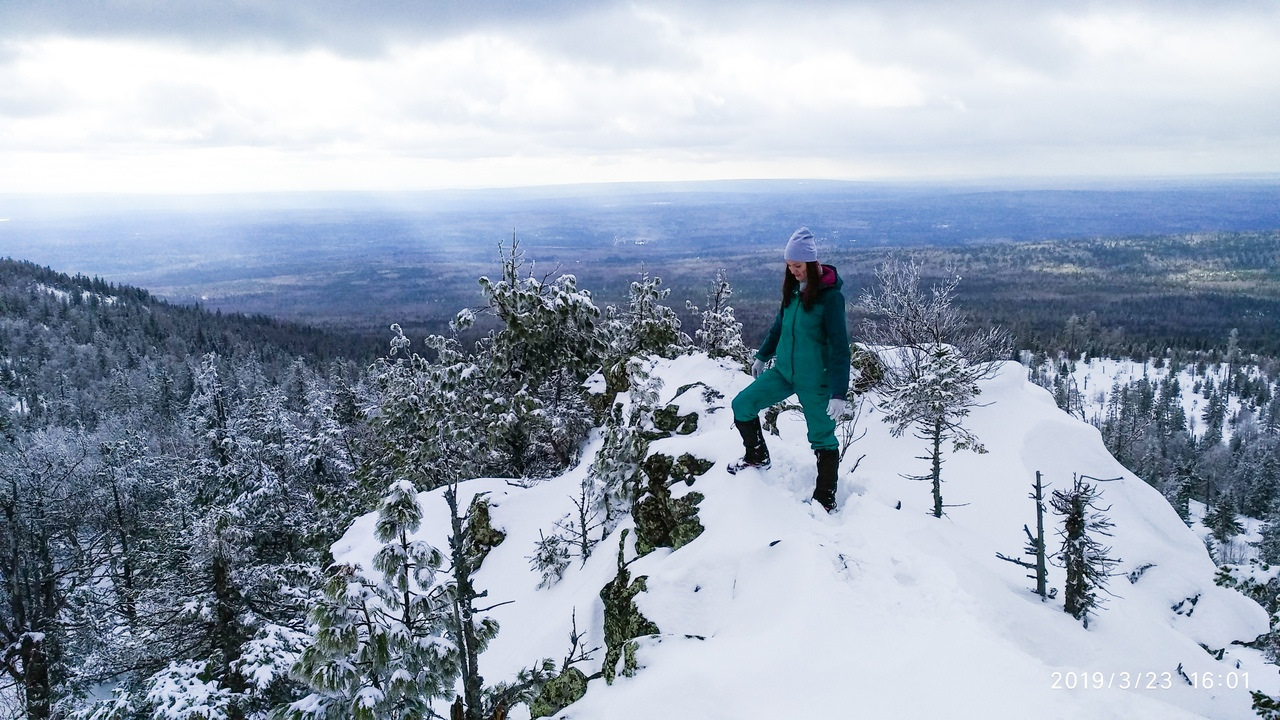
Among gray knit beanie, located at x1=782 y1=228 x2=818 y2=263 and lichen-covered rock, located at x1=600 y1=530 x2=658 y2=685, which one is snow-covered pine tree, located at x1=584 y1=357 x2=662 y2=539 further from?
gray knit beanie, located at x1=782 y1=228 x2=818 y2=263

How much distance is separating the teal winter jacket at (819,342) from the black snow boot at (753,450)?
0.68 meters

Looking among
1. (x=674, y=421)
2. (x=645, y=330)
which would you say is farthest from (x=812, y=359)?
(x=645, y=330)

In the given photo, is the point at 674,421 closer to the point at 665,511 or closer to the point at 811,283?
the point at 665,511

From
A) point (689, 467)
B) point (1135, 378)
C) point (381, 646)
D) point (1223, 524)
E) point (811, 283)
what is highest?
point (811, 283)

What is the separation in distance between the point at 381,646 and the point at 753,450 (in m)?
3.88

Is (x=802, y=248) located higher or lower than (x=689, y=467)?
higher

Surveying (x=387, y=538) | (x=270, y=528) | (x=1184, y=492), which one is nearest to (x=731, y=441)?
(x=387, y=538)

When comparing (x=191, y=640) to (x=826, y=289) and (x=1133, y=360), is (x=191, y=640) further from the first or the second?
(x=1133, y=360)

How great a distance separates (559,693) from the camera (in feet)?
17.5

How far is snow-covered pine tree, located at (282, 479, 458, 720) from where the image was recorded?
5062 mm

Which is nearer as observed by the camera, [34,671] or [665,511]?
[665,511]

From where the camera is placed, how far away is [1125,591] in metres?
8.20

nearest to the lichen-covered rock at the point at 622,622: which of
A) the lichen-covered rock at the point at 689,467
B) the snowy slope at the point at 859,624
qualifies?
the snowy slope at the point at 859,624

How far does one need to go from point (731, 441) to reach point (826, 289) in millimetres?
2535
